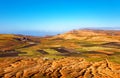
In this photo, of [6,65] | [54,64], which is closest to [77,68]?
[54,64]

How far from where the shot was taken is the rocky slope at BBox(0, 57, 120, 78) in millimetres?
52228

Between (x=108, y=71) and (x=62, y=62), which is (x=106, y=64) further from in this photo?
(x=62, y=62)

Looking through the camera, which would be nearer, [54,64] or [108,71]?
[108,71]

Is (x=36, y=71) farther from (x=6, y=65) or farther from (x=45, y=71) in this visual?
(x=6, y=65)

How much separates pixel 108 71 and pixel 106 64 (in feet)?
20.4

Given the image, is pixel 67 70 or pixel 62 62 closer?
pixel 67 70

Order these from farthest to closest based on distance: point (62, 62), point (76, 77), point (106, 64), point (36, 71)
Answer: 1. point (62, 62)
2. point (106, 64)
3. point (36, 71)
4. point (76, 77)

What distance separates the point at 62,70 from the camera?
56.1 metres

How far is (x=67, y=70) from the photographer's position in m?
55.8

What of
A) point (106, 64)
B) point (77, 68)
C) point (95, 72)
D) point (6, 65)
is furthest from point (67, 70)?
point (6, 65)

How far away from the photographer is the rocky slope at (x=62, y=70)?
5223cm

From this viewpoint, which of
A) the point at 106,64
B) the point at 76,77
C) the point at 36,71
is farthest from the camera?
the point at 106,64

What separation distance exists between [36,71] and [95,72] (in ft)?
49.0

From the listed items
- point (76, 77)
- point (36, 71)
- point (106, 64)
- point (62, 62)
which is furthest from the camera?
point (62, 62)
